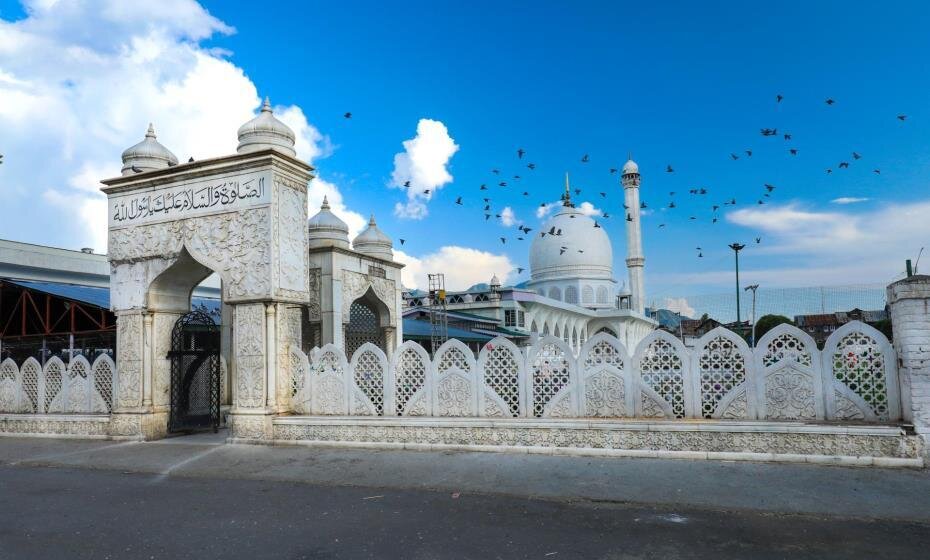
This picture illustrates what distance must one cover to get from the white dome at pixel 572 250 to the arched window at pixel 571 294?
3.59 feet

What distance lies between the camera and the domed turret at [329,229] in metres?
13.6

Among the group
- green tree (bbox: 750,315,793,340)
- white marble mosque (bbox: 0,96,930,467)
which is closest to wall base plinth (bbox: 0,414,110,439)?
white marble mosque (bbox: 0,96,930,467)

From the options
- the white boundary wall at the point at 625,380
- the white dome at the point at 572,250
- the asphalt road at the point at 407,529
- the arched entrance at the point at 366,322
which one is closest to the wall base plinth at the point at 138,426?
the white boundary wall at the point at 625,380

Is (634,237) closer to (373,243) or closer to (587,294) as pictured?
(587,294)

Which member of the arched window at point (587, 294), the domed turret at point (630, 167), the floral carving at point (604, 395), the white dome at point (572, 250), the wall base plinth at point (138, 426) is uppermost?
the domed turret at point (630, 167)

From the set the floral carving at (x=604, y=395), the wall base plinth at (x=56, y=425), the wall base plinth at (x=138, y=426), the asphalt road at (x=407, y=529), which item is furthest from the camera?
the wall base plinth at (x=56, y=425)

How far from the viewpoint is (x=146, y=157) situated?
35.9 feet

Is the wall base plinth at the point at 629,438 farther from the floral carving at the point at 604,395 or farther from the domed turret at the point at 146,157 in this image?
the domed turret at the point at 146,157

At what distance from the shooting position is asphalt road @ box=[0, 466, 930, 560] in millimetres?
4379

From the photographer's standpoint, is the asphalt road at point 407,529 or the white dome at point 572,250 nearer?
the asphalt road at point 407,529

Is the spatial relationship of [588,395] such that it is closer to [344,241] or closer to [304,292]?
[304,292]

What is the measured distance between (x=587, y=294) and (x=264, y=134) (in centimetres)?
4425

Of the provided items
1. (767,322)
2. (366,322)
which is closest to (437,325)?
(366,322)

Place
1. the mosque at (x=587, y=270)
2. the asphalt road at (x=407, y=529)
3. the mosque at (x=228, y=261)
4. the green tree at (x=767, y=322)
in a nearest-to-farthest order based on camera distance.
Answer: the asphalt road at (x=407, y=529) → the mosque at (x=228, y=261) → the green tree at (x=767, y=322) → the mosque at (x=587, y=270)
